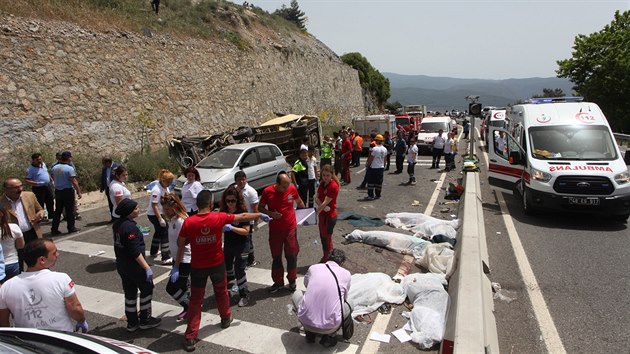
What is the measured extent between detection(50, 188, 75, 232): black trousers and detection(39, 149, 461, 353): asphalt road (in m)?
0.38

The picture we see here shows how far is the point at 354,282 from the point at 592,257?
4296 millimetres

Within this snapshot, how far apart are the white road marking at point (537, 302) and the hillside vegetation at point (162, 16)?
655 inches

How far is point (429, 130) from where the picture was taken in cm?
2331

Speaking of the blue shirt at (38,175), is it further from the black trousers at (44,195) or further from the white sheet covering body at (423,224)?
the white sheet covering body at (423,224)

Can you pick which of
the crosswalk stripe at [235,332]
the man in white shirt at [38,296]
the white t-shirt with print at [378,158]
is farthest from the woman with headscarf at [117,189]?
the white t-shirt with print at [378,158]

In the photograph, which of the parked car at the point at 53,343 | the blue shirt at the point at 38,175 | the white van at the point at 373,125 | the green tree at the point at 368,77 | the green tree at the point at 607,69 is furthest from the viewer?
the green tree at the point at 368,77

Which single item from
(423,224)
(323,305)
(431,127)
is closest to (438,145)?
(431,127)

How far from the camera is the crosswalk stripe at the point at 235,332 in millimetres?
4281

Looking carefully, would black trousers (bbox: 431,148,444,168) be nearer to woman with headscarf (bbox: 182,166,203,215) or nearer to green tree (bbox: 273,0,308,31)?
woman with headscarf (bbox: 182,166,203,215)

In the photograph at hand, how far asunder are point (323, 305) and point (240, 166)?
7270 millimetres

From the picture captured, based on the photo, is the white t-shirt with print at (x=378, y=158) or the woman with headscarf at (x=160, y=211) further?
the white t-shirt with print at (x=378, y=158)

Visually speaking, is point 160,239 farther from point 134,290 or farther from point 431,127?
point 431,127

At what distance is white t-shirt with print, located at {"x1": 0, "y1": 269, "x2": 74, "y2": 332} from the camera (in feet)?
10.4

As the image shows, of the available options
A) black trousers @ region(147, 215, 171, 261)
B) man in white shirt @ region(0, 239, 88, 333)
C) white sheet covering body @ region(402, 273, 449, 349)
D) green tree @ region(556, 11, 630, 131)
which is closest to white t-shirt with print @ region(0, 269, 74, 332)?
man in white shirt @ region(0, 239, 88, 333)
